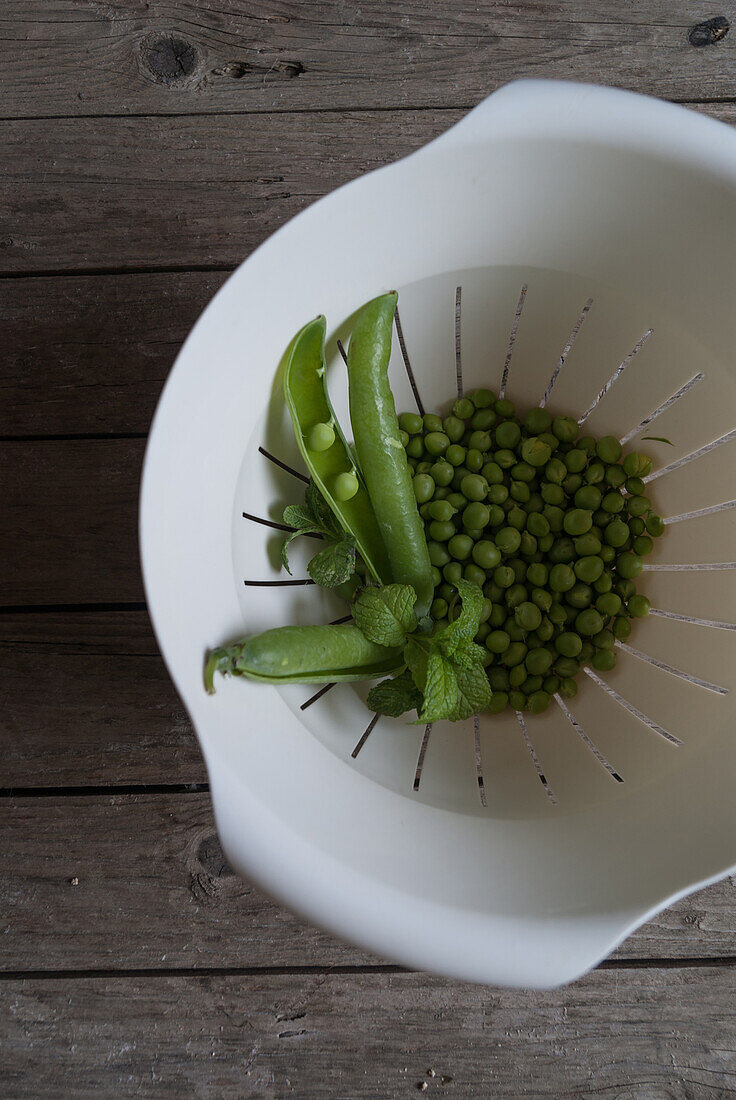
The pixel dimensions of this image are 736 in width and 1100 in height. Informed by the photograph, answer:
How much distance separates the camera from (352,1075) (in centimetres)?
125

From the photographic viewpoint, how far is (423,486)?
117 centimetres

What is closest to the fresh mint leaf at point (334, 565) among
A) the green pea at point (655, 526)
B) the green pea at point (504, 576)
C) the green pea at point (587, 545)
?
the green pea at point (504, 576)

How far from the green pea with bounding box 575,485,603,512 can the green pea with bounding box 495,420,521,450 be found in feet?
0.42

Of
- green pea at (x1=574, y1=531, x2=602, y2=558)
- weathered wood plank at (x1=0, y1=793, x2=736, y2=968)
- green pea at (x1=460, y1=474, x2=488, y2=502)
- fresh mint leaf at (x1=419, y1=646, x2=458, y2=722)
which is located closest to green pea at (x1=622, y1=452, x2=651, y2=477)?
green pea at (x1=574, y1=531, x2=602, y2=558)

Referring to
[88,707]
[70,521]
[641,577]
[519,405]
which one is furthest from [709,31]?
[88,707]

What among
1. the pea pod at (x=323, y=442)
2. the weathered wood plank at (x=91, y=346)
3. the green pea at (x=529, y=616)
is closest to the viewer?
the pea pod at (x=323, y=442)

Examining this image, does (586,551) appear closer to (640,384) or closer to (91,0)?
(640,384)

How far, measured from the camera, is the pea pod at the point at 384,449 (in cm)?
99

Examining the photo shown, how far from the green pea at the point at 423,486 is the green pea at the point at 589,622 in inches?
11.6

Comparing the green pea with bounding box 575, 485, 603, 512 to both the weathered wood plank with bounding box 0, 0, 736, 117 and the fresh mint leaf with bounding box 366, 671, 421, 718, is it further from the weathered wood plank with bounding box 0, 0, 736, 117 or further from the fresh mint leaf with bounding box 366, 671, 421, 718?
the weathered wood plank with bounding box 0, 0, 736, 117

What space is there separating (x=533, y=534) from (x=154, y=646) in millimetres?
627

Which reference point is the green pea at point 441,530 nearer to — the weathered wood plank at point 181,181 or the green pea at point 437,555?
the green pea at point 437,555

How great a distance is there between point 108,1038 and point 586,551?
110cm

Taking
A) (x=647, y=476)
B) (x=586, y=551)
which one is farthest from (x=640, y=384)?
(x=586, y=551)
